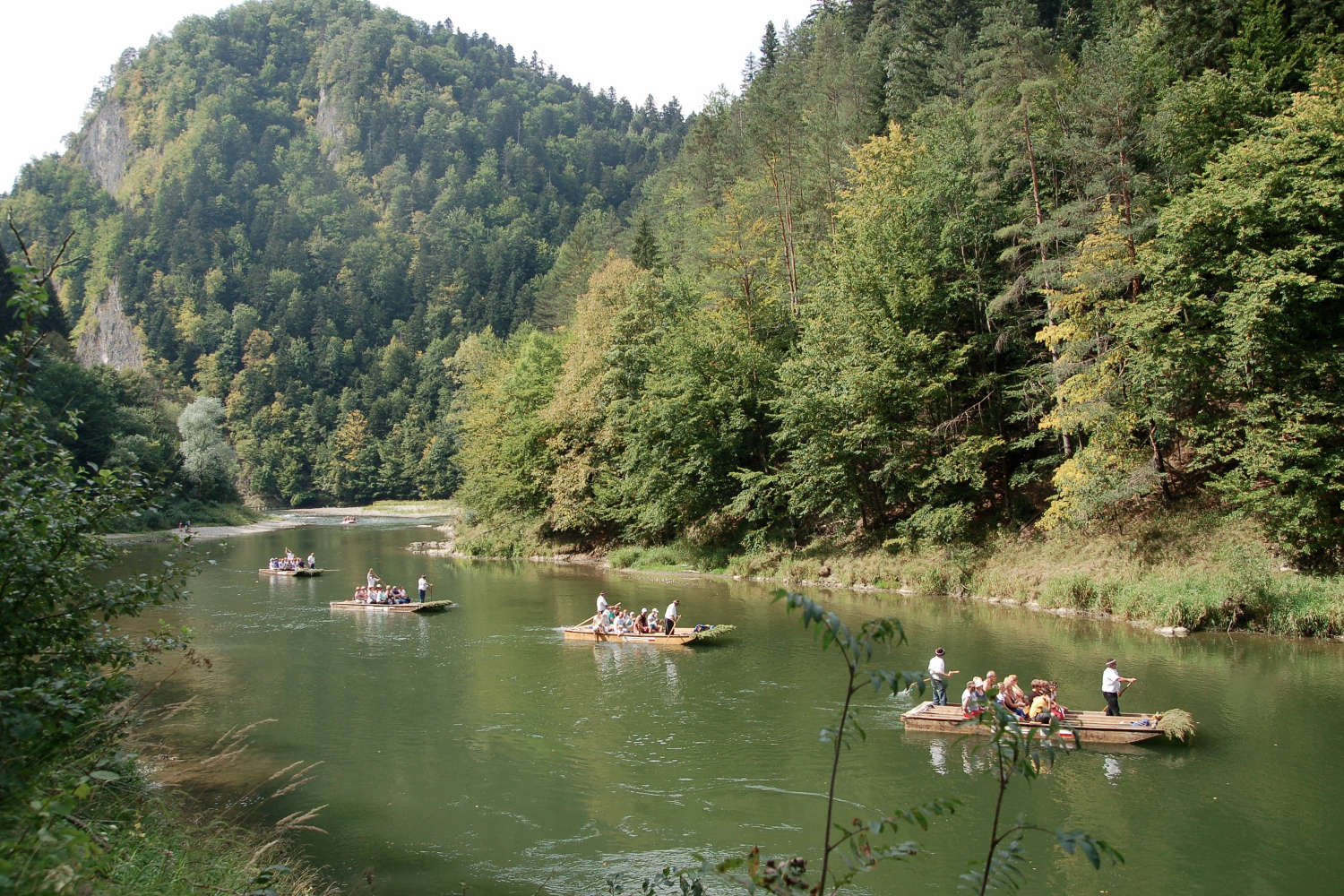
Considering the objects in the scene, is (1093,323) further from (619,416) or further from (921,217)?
(619,416)

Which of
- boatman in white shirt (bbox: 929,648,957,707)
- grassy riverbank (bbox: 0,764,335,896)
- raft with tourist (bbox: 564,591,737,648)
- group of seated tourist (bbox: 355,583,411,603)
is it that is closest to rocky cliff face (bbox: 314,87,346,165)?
group of seated tourist (bbox: 355,583,411,603)

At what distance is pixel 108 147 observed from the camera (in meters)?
175

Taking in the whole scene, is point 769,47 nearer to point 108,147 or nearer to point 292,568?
point 292,568

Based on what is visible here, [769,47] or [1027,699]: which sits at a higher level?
[769,47]

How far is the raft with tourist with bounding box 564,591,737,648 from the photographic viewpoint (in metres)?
24.4

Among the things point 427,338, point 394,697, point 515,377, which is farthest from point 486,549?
point 427,338

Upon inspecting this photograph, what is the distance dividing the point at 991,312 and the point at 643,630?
17.0 metres

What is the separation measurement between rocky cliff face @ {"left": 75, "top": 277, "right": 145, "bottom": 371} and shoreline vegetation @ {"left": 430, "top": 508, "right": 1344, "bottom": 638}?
429 ft

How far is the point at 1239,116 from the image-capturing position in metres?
24.9

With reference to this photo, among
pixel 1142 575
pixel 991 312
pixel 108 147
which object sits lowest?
pixel 1142 575

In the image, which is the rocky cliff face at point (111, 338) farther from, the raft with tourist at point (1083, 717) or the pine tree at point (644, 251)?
the raft with tourist at point (1083, 717)

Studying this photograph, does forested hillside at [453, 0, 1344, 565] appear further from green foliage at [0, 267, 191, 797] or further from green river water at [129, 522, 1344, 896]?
green foliage at [0, 267, 191, 797]

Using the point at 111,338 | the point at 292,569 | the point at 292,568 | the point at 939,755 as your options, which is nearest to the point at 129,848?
the point at 939,755

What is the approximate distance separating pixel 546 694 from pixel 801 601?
57.2 feet
